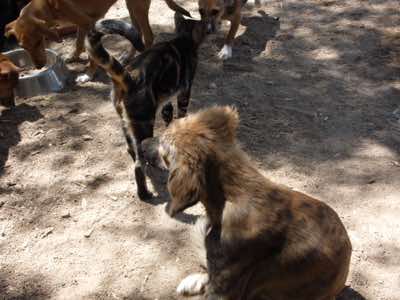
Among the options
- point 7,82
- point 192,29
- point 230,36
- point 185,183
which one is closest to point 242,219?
point 185,183

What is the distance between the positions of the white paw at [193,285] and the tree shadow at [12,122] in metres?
2.60

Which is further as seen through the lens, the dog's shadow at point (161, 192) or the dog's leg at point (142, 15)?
the dog's leg at point (142, 15)

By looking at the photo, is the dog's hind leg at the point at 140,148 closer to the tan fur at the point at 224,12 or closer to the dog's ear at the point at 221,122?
the dog's ear at the point at 221,122

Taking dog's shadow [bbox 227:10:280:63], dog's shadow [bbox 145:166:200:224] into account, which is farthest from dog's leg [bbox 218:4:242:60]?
dog's shadow [bbox 145:166:200:224]

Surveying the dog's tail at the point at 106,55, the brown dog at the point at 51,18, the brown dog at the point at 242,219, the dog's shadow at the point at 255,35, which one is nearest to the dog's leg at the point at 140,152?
the dog's tail at the point at 106,55

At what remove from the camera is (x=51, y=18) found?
6.74 metres

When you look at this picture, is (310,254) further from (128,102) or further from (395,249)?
(128,102)

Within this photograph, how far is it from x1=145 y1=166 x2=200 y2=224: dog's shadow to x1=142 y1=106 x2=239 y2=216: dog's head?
5.22 ft

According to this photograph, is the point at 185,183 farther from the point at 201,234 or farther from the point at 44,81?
the point at 44,81

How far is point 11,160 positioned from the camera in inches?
211

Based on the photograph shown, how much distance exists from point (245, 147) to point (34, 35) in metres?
3.32

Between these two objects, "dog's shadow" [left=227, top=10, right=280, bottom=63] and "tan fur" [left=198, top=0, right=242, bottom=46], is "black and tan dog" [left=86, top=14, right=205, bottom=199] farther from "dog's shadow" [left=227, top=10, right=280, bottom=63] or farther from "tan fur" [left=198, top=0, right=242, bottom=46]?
"dog's shadow" [left=227, top=10, right=280, bottom=63]

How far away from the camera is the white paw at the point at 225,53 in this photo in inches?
276

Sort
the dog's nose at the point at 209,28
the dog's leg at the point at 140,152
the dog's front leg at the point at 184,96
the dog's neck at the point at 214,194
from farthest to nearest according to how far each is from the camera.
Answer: the dog's nose at the point at 209,28 → the dog's front leg at the point at 184,96 → the dog's leg at the point at 140,152 → the dog's neck at the point at 214,194
